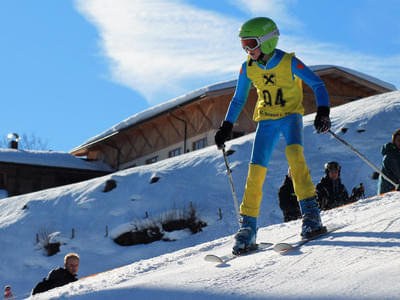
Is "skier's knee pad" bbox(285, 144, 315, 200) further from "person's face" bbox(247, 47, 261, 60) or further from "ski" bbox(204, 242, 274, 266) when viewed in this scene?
"person's face" bbox(247, 47, 261, 60)

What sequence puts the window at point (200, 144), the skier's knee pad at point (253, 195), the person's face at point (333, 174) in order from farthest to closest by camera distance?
the window at point (200, 144), the person's face at point (333, 174), the skier's knee pad at point (253, 195)

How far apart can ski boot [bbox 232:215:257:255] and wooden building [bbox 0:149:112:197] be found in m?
23.7

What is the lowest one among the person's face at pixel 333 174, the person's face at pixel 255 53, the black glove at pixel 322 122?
the person's face at pixel 333 174

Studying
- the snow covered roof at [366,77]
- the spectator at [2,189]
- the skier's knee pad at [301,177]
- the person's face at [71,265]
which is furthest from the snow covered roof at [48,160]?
the skier's knee pad at [301,177]

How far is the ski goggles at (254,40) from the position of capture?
18.5ft

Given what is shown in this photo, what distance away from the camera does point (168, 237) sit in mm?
13477

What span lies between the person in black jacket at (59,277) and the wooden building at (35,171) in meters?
21.6

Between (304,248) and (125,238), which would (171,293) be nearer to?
(304,248)

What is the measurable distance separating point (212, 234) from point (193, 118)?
45.4 feet

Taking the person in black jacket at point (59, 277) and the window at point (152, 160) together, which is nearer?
the person in black jacket at point (59, 277)

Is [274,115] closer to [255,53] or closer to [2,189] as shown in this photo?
[255,53]

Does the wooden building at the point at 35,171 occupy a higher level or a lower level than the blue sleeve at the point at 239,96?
higher

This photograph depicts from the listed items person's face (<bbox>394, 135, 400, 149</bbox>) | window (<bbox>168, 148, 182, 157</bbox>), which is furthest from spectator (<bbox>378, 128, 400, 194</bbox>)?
window (<bbox>168, 148, 182, 157</bbox>)

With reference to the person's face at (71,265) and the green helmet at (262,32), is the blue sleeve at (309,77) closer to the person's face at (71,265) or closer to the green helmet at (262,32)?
the green helmet at (262,32)
